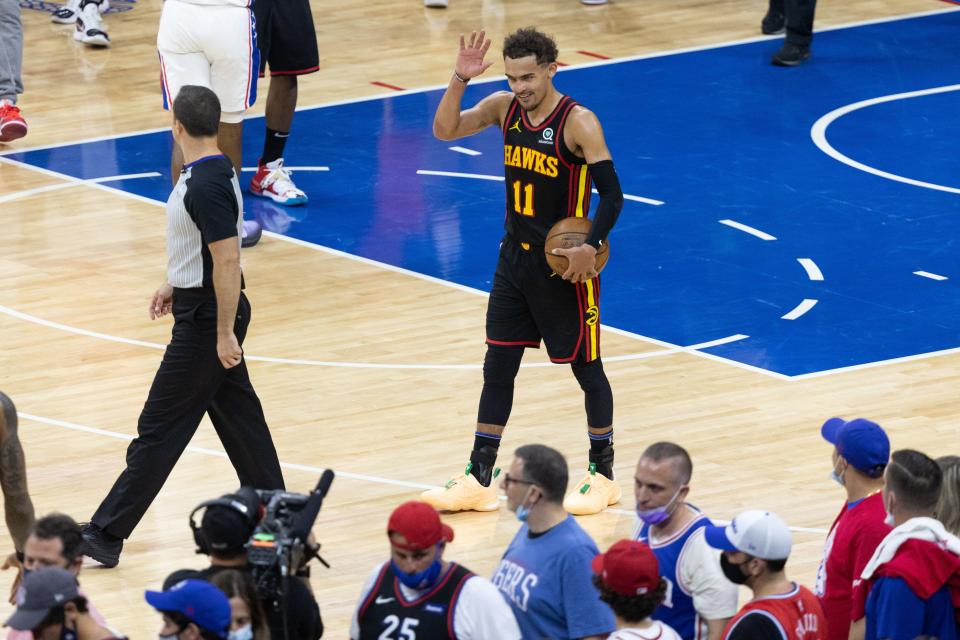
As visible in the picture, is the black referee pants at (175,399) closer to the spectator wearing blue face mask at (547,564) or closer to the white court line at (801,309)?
the spectator wearing blue face mask at (547,564)

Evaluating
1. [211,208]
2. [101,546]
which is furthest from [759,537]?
[101,546]

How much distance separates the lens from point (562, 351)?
9.10 m

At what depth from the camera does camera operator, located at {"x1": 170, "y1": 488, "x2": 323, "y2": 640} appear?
19.3 ft

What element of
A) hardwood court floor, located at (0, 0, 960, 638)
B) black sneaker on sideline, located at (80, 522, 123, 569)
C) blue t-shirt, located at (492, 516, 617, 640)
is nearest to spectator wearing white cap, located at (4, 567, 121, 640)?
blue t-shirt, located at (492, 516, 617, 640)

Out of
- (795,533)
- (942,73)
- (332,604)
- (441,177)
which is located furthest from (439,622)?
(942,73)

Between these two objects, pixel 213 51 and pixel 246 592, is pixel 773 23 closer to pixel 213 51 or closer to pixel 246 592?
pixel 213 51

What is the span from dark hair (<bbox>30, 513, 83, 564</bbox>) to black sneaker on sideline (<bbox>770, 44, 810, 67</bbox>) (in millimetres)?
12874

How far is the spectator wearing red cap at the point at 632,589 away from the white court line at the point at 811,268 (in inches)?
282

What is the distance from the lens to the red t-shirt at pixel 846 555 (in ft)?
21.6

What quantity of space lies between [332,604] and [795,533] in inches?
86.7

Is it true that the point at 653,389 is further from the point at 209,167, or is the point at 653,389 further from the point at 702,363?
the point at 209,167

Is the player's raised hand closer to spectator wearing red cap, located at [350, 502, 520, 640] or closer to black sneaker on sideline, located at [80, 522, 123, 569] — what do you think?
black sneaker on sideline, located at [80, 522, 123, 569]

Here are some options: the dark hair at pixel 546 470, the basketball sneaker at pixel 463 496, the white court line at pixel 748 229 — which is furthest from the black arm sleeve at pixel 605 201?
the white court line at pixel 748 229

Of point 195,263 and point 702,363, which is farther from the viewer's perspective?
point 702,363
